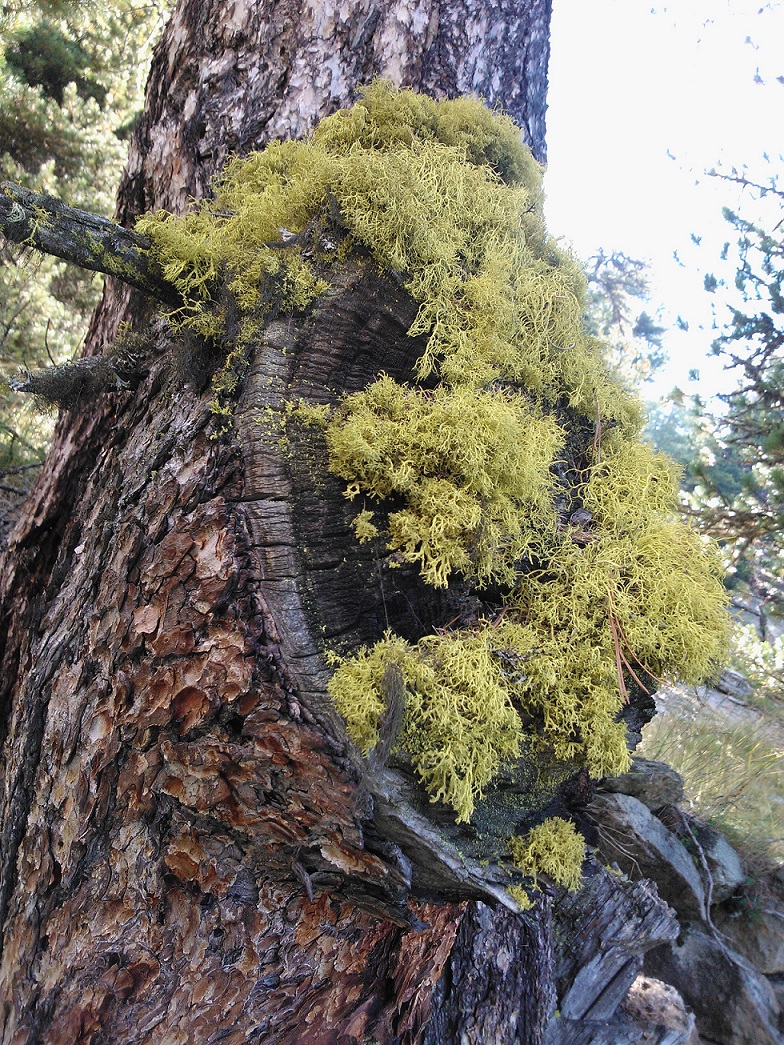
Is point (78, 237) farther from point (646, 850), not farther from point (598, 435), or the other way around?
point (646, 850)

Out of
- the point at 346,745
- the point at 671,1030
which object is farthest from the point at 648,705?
the point at 671,1030

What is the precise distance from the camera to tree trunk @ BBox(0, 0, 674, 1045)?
55.1 inches

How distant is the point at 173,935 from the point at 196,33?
9.55ft

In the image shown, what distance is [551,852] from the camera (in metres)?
1.60

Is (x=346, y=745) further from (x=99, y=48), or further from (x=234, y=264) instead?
(x=99, y=48)

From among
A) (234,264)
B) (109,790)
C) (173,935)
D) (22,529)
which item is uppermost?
(234,264)

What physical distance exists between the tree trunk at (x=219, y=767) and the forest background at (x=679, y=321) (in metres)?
3.82

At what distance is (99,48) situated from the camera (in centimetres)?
741

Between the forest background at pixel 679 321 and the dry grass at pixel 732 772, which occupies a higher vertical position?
the forest background at pixel 679 321

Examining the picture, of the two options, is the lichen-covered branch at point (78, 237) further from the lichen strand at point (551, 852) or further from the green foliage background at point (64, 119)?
the green foliage background at point (64, 119)

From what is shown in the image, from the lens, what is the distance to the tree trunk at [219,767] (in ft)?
4.59

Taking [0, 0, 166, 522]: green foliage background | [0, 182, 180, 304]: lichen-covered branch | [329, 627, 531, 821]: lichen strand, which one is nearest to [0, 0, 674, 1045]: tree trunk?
[329, 627, 531, 821]: lichen strand

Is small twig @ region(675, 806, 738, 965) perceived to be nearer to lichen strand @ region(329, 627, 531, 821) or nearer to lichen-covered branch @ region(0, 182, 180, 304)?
lichen strand @ region(329, 627, 531, 821)

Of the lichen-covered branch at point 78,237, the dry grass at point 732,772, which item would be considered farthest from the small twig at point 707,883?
the lichen-covered branch at point 78,237
